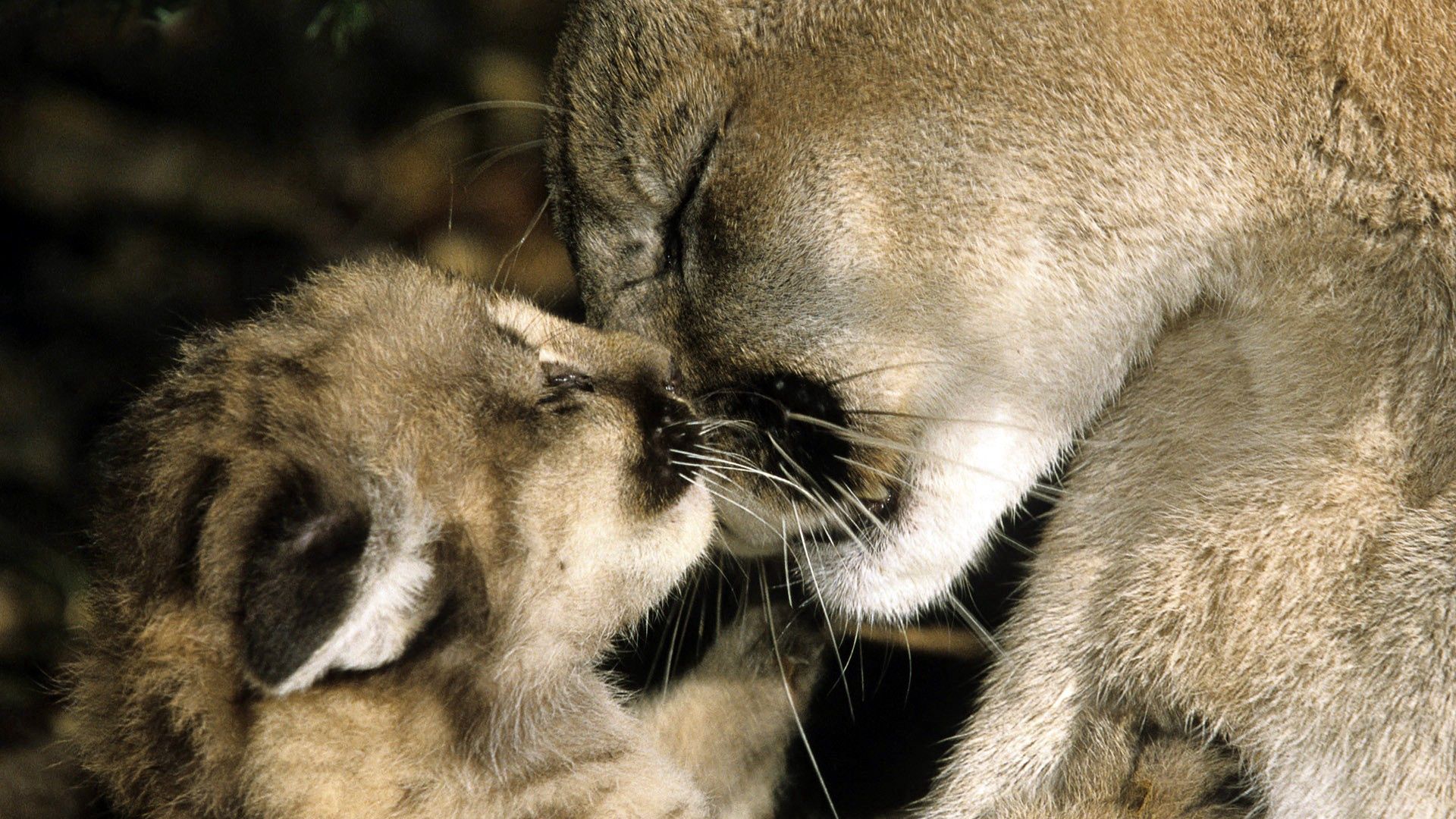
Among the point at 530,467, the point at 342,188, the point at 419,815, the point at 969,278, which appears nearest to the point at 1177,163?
the point at 969,278

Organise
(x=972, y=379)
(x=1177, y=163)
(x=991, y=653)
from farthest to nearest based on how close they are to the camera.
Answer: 1. (x=991, y=653)
2. (x=972, y=379)
3. (x=1177, y=163)

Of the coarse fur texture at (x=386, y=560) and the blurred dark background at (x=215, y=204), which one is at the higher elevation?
the coarse fur texture at (x=386, y=560)

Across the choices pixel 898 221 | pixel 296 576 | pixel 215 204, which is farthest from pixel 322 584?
pixel 215 204

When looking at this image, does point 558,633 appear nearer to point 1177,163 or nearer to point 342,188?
point 1177,163

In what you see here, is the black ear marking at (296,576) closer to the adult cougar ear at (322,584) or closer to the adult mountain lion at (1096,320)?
the adult cougar ear at (322,584)

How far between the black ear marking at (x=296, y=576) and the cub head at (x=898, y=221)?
721mm

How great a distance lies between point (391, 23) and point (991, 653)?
7.66 feet

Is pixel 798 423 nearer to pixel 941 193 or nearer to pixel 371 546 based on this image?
pixel 941 193

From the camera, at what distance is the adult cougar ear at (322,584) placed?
4.61 ft

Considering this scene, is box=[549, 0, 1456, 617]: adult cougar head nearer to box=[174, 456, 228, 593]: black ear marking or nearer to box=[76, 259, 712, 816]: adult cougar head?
box=[76, 259, 712, 816]: adult cougar head

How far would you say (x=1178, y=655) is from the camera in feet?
6.18

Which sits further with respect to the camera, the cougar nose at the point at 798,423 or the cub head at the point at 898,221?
the cougar nose at the point at 798,423

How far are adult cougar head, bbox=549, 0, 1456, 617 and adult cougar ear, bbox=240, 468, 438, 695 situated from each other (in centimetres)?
64

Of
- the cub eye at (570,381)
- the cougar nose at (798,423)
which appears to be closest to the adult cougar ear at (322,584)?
the cub eye at (570,381)
